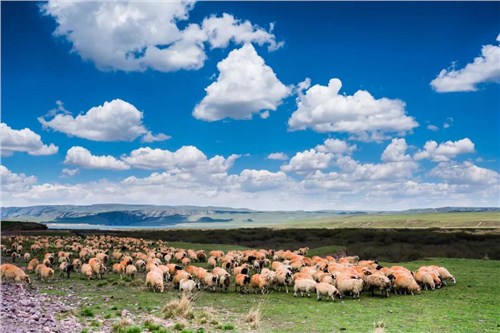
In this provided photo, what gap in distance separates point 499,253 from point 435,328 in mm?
35431

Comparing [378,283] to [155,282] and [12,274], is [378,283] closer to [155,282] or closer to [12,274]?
[155,282]

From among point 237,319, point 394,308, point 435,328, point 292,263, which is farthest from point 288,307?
point 292,263

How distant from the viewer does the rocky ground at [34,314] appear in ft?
43.3

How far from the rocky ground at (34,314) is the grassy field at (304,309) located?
676 millimetres

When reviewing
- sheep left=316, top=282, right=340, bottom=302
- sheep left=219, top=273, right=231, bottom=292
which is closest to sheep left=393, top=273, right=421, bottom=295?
sheep left=316, top=282, right=340, bottom=302

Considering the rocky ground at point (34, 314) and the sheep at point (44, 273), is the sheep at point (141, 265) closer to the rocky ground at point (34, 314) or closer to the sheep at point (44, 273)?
the sheep at point (44, 273)

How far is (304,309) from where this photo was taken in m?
18.8

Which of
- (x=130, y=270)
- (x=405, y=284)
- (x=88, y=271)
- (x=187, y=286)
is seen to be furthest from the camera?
(x=130, y=270)

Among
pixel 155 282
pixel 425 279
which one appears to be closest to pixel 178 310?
pixel 155 282

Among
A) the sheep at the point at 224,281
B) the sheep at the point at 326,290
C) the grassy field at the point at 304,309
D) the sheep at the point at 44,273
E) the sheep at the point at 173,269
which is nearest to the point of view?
the grassy field at the point at 304,309

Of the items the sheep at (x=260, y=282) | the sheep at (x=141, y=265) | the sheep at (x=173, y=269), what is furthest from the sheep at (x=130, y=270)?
the sheep at (x=260, y=282)

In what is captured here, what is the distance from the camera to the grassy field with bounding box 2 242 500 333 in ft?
50.3

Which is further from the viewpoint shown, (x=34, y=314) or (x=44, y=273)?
(x=44, y=273)

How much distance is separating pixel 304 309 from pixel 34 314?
35.2 feet
